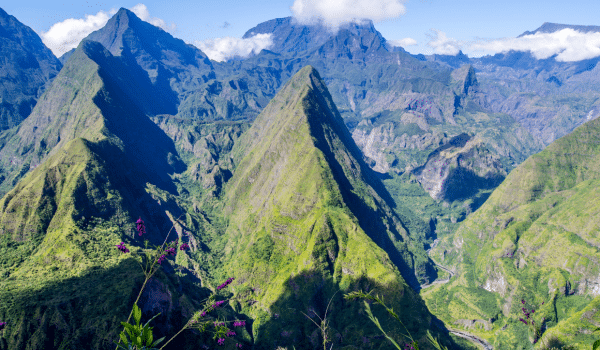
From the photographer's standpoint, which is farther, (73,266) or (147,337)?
(73,266)

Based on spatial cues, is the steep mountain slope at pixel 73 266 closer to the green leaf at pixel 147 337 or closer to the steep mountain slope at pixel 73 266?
the steep mountain slope at pixel 73 266

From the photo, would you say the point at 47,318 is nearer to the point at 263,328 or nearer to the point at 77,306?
the point at 77,306

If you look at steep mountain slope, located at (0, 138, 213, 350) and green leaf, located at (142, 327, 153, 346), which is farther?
steep mountain slope, located at (0, 138, 213, 350)

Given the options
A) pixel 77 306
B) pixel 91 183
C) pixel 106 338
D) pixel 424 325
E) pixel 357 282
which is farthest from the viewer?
pixel 91 183

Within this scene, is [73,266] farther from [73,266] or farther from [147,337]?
[147,337]

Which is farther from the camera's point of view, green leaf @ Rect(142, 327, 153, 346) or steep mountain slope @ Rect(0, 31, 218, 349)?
steep mountain slope @ Rect(0, 31, 218, 349)

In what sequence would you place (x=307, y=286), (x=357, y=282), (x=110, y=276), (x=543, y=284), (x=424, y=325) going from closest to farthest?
1. (x=110, y=276)
2. (x=424, y=325)
3. (x=357, y=282)
4. (x=307, y=286)
5. (x=543, y=284)

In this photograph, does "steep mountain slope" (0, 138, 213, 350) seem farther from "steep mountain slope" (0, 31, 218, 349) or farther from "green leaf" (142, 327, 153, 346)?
"green leaf" (142, 327, 153, 346)

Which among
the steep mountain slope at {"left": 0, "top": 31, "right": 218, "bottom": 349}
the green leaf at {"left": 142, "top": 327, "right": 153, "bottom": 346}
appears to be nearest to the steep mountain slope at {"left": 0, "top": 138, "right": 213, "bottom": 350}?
the steep mountain slope at {"left": 0, "top": 31, "right": 218, "bottom": 349}

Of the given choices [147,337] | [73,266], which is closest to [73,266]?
[73,266]

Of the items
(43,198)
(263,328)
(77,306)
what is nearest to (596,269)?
(263,328)

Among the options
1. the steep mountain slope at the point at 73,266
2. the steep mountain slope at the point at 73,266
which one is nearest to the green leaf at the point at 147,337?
the steep mountain slope at the point at 73,266
